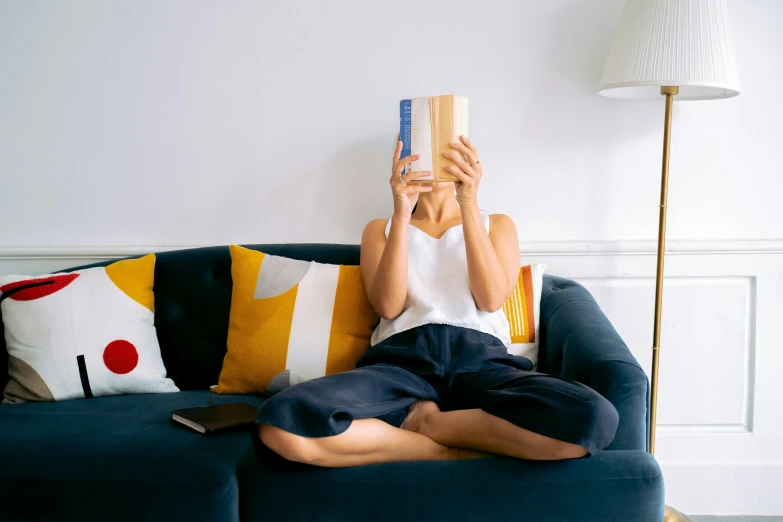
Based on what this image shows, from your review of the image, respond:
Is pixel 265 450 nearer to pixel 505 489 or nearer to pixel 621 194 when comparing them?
pixel 505 489

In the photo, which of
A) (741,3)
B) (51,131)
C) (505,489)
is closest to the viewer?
(505,489)

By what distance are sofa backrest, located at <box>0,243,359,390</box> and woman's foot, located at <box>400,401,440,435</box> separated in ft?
2.18

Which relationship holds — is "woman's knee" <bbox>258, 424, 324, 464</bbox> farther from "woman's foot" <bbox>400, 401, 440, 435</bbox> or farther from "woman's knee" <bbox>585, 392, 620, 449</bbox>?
"woman's knee" <bbox>585, 392, 620, 449</bbox>

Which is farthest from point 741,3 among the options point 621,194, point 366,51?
point 366,51

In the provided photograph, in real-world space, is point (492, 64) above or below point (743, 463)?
above

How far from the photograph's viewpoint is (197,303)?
7.43ft

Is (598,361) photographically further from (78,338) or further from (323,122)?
(78,338)

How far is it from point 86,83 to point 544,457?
1.88 metres

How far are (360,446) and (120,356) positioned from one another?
3.01 ft

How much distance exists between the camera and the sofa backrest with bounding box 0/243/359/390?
7.30 ft

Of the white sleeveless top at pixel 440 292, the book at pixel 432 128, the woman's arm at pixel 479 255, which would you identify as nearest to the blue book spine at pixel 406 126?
the book at pixel 432 128

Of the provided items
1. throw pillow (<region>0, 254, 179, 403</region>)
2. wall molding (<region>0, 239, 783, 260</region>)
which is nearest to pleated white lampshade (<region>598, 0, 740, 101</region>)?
wall molding (<region>0, 239, 783, 260</region>)

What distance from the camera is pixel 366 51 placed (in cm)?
237

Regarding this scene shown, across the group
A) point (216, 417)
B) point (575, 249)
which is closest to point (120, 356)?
point (216, 417)
